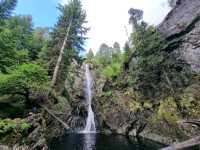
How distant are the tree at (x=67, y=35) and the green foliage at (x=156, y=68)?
895cm

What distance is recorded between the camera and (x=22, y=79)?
1866 cm

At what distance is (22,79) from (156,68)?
17403 millimetres

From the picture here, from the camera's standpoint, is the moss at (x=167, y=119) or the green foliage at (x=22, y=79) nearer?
the green foliage at (x=22, y=79)

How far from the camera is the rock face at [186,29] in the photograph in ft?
90.4

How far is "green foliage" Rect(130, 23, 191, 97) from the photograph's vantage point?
1072 inches

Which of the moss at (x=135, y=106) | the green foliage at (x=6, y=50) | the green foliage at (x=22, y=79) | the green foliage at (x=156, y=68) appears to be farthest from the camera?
the moss at (x=135, y=106)

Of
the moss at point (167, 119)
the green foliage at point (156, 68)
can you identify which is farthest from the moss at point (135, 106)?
the moss at point (167, 119)

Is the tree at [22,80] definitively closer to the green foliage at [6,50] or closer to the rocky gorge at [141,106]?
the green foliage at [6,50]

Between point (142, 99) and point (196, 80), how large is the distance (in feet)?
25.8

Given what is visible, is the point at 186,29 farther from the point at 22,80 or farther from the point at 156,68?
the point at 22,80

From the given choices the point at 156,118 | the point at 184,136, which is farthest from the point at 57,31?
the point at 184,136

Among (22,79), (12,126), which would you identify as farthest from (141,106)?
(12,126)

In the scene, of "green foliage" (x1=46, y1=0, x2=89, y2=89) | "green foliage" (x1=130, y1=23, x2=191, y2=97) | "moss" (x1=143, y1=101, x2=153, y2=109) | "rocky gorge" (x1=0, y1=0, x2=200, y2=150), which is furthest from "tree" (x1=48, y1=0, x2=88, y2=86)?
"moss" (x1=143, y1=101, x2=153, y2=109)

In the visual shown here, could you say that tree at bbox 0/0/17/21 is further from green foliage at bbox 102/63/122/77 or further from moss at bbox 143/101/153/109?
moss at bbox 143/101/153/109
